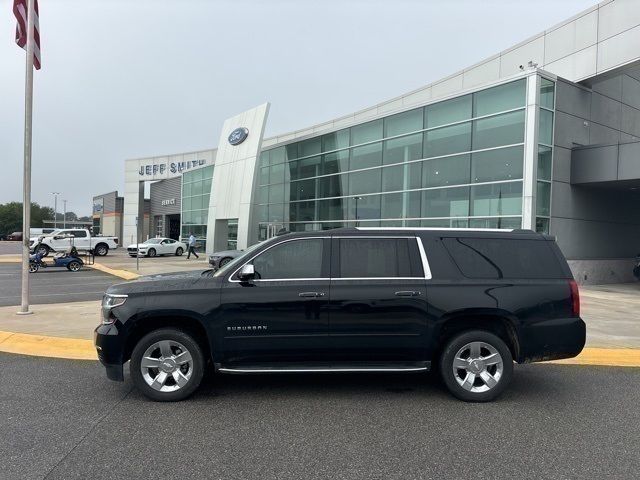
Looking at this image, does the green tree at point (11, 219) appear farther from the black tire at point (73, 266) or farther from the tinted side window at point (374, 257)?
the tinted side window at point (374, 257)

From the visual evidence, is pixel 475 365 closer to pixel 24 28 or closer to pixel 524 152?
pixel 24 28

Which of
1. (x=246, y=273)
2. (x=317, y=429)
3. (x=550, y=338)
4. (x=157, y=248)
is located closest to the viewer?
(x=317, y=429)

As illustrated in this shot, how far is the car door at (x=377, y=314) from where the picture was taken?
15.8ft

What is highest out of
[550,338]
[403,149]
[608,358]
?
[403,149]

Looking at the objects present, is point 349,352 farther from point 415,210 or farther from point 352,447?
point 415,210

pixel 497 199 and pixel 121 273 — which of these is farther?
pixel 121 273

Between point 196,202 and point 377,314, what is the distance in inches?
1433

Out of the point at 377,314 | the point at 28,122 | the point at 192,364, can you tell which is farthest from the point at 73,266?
the point at 377,314

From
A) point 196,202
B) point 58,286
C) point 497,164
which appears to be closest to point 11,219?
point 196,202

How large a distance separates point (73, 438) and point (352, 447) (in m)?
2.30

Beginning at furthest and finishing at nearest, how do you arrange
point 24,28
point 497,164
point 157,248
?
point 157,248 → point 497,164 → point 24,28

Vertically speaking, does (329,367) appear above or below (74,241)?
below

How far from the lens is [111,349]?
4777 mm

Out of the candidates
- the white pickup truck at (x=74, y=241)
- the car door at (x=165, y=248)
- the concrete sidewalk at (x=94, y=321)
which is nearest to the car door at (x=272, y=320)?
the concrete sidewalk at (x=94, y=321)
